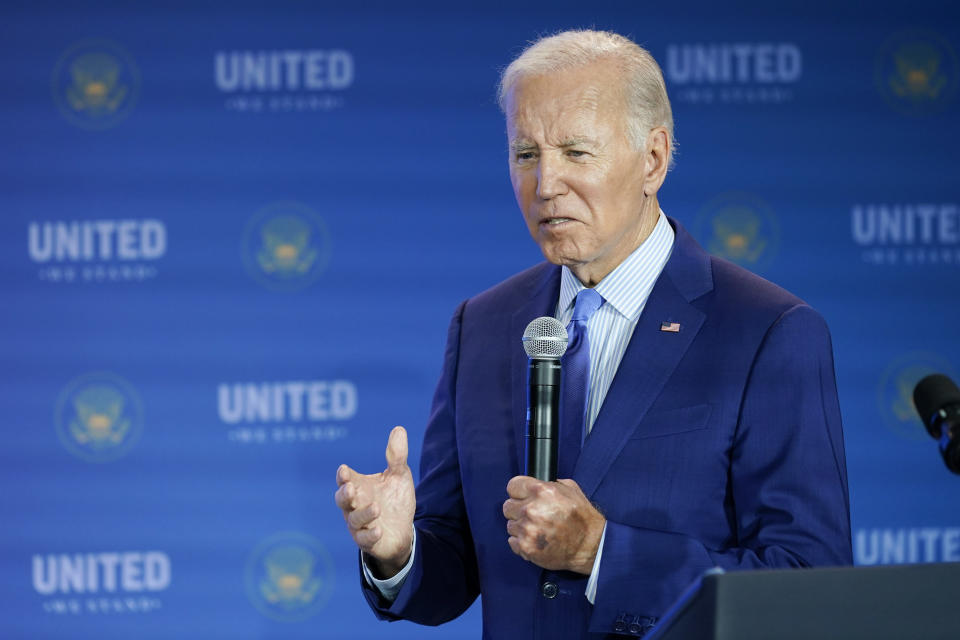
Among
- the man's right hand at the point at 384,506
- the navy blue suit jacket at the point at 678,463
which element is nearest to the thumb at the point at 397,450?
the man's right hand at the point at 384,506

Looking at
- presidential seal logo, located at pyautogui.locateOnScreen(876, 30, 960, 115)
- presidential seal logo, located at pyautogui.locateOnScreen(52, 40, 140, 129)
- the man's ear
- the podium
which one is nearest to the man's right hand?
the man's ear

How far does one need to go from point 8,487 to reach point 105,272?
81 cm

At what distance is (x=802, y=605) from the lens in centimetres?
102

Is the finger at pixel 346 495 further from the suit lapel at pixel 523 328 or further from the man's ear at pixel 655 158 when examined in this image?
the man's ear at pixel 655 158

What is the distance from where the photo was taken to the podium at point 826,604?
39.7 inches

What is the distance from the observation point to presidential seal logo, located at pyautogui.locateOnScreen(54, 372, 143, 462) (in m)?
3.66

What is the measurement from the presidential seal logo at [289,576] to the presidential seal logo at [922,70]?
2.61 m

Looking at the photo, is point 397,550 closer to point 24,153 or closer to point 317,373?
point 317,373

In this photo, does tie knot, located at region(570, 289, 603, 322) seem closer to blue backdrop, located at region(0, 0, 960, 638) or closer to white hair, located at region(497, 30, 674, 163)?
white hair, located at region(497, 30, 674, 163)

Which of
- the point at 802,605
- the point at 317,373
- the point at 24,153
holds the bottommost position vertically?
the point at 317,373

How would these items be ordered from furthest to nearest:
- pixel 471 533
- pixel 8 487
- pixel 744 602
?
pixel 8 487, pixel 471 533, pixel 744 602

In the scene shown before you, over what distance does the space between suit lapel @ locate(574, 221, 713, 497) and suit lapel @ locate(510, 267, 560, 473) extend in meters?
0.17

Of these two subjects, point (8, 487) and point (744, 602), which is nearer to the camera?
point (744, 602)

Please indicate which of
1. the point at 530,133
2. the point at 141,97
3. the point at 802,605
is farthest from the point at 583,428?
the point at 141,97
